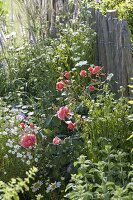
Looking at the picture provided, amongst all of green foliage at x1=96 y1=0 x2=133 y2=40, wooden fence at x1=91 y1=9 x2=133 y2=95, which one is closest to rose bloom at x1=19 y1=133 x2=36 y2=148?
wooden fence at x1=91 y1=9 x2=133 y2=95

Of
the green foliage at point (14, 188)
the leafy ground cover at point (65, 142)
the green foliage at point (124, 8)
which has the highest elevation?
the green foliage at point (124, 8)

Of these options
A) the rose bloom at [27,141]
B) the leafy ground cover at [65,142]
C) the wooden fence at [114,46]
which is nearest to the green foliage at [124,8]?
the wooden fence at [114,46]

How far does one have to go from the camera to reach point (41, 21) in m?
5.53

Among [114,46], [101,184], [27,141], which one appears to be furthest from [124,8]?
[101,184]

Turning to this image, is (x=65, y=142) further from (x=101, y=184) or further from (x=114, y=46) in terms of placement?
(x=114, y=46)

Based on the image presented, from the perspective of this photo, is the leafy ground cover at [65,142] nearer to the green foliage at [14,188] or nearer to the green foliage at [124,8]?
the green foliage at [14,188]

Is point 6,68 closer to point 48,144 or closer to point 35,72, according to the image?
point 35,72

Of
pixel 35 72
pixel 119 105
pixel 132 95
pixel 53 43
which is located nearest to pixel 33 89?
pixel 35 72

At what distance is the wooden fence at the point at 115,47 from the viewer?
379cm

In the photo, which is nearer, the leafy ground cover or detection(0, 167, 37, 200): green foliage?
detection(0, 167, 37, 200): green foliage

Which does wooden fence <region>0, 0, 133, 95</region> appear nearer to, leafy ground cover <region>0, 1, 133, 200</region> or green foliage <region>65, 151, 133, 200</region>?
leafy ground cover <region>0, 1, 133, 200</region>

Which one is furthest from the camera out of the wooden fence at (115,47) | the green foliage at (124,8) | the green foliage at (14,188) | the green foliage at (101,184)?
the green foliage at (124,8)

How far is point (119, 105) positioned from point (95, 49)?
4.26ft

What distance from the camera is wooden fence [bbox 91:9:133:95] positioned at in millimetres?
3793
